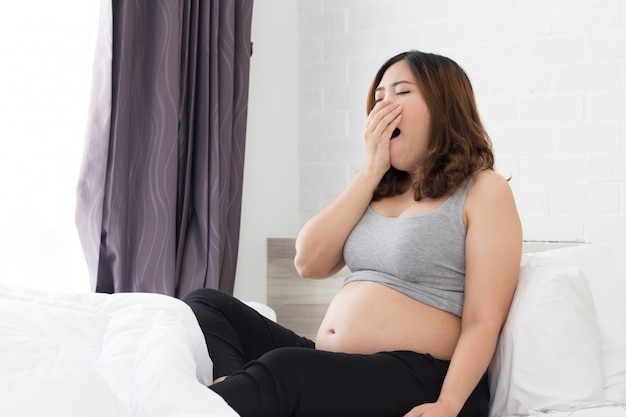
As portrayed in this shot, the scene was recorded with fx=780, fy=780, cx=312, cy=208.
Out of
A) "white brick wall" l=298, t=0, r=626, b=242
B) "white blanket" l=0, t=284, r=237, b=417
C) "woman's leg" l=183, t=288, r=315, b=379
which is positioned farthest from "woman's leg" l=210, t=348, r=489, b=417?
"white brick wall" l=298, t=0, r=626, b=242

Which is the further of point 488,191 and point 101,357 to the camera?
point 488,191

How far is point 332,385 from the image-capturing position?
4.32ft

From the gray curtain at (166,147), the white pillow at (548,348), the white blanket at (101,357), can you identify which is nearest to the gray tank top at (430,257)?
the white pillow at (548,348)

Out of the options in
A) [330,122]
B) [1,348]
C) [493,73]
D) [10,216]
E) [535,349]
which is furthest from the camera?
[330,122]

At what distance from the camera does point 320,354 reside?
1.35m

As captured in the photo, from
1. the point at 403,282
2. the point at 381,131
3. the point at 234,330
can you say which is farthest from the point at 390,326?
the point at 381,131

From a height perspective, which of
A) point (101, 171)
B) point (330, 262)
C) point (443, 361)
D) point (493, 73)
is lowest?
point (443, 361)

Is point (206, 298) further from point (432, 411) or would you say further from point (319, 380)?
point (432, 411)

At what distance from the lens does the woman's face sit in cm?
173

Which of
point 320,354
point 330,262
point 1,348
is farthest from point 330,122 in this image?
point 1,348

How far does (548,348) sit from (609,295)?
263 millimetres

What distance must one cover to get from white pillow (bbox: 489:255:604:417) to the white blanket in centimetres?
58

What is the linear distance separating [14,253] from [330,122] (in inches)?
50.0

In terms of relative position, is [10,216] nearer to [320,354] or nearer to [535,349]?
[320,354]
